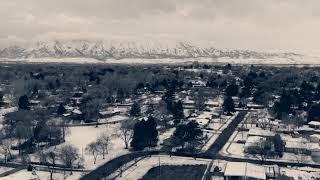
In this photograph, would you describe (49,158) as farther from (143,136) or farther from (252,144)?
(252,144)

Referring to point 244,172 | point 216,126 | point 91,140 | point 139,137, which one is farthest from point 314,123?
point 91,140

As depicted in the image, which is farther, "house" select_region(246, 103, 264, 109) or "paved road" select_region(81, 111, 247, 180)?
"house" select_region(246, 103, 264, 109)

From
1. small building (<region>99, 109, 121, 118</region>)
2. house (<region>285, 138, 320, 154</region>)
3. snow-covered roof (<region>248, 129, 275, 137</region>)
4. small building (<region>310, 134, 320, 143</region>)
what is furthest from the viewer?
small building (<region>99, 109, 121, 118</region>)

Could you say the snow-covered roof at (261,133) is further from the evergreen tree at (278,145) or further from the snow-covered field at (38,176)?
the snow-covered field at (38,176)

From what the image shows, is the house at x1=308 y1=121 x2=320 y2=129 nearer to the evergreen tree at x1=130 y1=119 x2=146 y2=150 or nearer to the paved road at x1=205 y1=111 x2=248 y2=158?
the paved road at x1=205 y1=111 x2=248 y2=158

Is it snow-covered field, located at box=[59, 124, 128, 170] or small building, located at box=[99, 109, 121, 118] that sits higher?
small building, located at box=[99, 109, 121, 118]

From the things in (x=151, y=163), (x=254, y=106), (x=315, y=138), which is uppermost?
(x=254, y=106)

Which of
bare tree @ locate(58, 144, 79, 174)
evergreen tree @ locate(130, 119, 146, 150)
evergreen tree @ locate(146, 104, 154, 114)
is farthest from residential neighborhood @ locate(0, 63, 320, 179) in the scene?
evergreen tree @ locate(146, 104, 154, 114)

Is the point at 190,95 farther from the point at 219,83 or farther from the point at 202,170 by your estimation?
the point at 202,170
